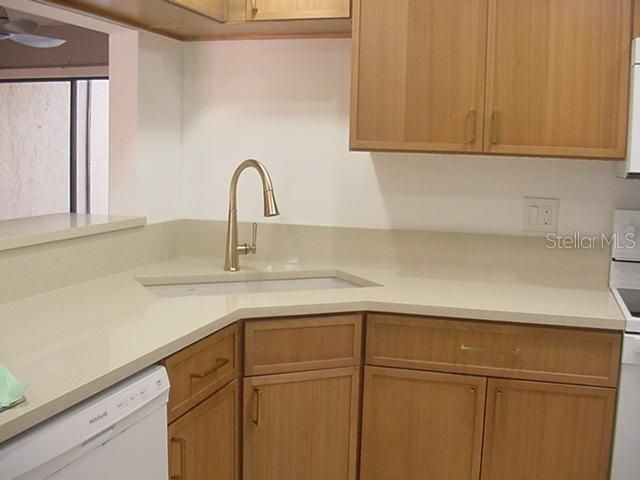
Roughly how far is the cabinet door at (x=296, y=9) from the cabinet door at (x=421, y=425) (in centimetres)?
117

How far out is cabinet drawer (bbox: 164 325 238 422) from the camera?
173cm

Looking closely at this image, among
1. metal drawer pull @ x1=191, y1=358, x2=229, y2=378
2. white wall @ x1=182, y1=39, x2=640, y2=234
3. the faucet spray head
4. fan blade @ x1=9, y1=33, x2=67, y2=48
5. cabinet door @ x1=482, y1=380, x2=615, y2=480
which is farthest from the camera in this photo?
fan blade @ x1=9, y1=33, x2=67, y2=48

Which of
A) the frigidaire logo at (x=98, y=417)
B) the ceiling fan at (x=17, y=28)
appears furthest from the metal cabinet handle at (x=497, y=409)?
the ceiling fan at (x=17, y=28)

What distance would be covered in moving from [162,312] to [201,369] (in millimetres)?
193

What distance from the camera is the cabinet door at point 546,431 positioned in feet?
6.88

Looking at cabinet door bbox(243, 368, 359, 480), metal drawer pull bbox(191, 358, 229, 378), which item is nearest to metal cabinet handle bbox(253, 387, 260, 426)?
cabinet door bbox(243, 368, 359, 480)

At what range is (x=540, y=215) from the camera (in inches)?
103

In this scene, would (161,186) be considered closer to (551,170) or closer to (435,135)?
(435,135)

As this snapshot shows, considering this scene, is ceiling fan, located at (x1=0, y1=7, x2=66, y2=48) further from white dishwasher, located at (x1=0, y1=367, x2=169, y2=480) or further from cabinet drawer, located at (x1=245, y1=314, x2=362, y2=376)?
white dishwasher, located at (x1=0, y1=367, x2=169, y2=480)

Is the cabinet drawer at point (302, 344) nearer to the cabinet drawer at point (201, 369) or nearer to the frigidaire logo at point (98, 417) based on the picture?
the cabinet drawer at point (201, 369)

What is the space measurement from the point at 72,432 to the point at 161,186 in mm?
1640

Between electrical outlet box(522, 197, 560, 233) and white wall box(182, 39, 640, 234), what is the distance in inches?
0.9

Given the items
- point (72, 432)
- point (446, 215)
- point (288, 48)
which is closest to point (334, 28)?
point (288, 48)

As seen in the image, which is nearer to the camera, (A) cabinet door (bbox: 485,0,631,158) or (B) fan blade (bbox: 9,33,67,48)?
(A) cabinet door (bbox: 485,0,631,158)
